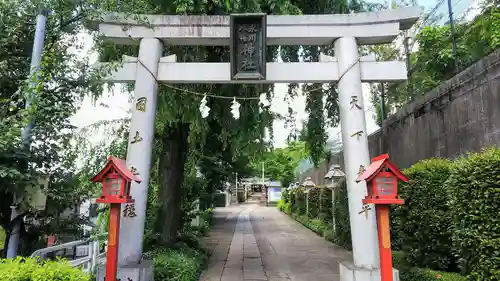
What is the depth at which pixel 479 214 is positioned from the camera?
421cm

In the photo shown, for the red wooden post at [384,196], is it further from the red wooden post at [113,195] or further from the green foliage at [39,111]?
the green foliage at [39,111]

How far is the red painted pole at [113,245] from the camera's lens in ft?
15.1

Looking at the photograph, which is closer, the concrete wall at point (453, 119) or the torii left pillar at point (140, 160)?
the torii left pillar at point (140, 160)

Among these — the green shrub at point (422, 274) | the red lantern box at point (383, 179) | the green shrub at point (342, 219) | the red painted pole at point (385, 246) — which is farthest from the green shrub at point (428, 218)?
the green shrub at point (342, 219)

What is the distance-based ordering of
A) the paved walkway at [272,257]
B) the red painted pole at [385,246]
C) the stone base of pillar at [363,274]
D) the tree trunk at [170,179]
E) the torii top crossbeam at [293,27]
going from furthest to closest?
the tree trunk at [170,179] < the paved walkway at [272,257] < the torii top crossbeam at [293,27] < the stone base of pillar at [363,274] < the red painted pole at [385,246]

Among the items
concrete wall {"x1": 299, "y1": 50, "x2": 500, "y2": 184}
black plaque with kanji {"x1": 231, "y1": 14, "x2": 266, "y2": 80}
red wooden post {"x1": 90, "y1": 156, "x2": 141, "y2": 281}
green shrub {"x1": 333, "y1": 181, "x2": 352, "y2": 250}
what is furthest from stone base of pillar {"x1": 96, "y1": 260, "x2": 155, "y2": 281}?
green shrub {"x1": 333, "y1": 181, "x2": 352, "y2": 250}

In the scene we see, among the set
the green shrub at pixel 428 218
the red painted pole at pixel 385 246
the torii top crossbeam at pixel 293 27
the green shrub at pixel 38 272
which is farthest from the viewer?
the torii top crossbeam at pixel 293 27

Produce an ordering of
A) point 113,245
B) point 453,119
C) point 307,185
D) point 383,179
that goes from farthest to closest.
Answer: point 307,185
point 453,119
point 113,245
point 383,179

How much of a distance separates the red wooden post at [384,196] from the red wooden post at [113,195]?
321 cm

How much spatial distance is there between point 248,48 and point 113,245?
12.2 ft

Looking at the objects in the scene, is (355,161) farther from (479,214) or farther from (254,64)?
(254,64)

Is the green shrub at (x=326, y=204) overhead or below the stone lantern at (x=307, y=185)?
below

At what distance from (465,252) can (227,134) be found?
5128 mm

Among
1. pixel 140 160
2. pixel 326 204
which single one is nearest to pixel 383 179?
pixel 140 160
